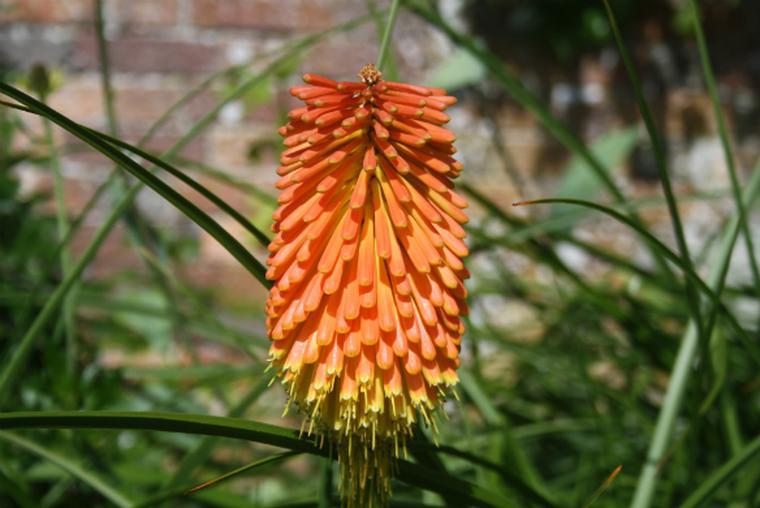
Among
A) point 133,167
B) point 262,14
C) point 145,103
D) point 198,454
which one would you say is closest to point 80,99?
point 145,103

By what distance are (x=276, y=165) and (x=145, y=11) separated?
11.7 inches

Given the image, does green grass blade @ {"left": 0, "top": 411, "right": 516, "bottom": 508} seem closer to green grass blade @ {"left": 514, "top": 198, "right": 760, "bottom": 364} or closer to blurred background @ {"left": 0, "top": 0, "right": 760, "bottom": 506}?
green grass blade @ {"left": 514, "top": 198, "right": 760, "bottom": 364}

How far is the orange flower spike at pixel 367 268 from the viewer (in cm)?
35

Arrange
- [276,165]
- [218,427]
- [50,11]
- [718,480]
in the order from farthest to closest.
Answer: [276,165] < [50,11] < [718,480] < [218,427]

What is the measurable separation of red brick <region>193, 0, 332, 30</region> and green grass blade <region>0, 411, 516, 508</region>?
3.65 feet

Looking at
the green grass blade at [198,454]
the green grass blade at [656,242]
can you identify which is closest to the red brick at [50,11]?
the green grass blade at [198,454]

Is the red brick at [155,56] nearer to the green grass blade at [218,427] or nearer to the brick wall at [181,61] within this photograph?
the brick wall at [181,61]

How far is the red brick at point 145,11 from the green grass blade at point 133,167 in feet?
3.53

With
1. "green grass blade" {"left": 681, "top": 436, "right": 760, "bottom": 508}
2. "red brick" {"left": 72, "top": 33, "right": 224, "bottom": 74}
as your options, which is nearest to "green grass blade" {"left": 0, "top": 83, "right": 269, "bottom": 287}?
"green grass blade" {"left": 681, "top": 436, "right": 760, "bottom": 508}

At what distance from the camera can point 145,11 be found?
53.5 inches

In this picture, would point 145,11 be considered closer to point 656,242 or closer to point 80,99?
point 80,99

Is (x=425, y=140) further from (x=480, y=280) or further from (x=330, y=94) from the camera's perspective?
(x=480, y=280)

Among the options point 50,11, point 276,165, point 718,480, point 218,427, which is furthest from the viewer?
point 276,165

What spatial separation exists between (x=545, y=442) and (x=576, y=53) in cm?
81
